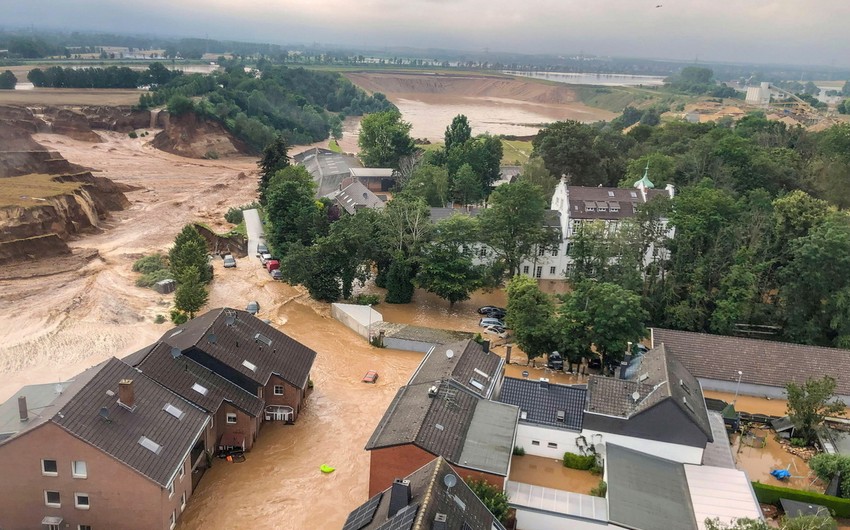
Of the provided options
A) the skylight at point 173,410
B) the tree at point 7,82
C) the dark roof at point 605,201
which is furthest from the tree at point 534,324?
the tree at point 7,82

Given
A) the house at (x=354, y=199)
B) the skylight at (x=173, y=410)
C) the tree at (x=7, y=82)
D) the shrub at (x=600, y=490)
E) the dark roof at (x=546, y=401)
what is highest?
the tree at (x=7, y=82)

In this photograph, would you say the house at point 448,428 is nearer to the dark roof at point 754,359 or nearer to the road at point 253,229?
the dark roof at point 754,359

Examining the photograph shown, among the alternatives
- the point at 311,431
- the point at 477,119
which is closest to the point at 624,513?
the point at 311,431

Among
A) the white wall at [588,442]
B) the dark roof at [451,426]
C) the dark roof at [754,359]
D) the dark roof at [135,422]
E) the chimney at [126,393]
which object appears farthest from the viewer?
the dark roof at [754,359]

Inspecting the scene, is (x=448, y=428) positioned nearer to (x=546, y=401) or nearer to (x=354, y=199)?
(x=546, y=401)

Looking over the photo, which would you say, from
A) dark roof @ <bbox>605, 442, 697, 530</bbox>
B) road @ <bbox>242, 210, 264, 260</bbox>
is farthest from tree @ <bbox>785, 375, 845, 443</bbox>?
road @ <bbox>242, 210, 264, 260</bbox>

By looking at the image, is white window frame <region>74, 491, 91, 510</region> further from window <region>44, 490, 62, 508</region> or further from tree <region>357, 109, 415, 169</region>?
tree <region>357, 109, 415, 169</region>
